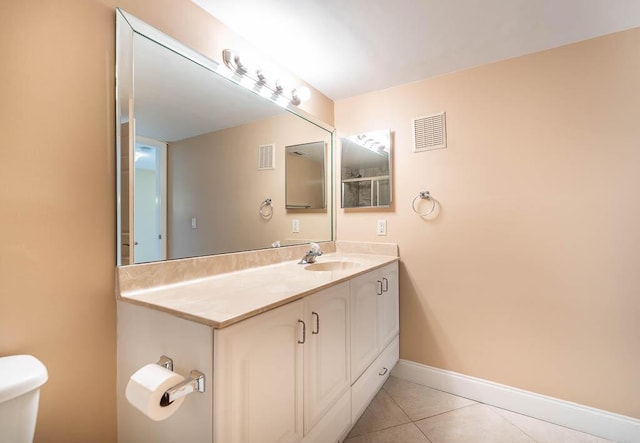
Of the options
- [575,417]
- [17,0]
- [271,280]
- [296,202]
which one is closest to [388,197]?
[296,202]

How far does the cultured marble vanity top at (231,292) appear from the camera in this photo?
0.84 m

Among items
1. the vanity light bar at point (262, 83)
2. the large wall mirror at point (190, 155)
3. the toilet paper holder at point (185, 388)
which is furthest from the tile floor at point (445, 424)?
the vanity light bar at point (262, 83)

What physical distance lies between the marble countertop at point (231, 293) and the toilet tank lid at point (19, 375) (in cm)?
27

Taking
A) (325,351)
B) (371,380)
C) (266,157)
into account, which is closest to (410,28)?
(266,157)

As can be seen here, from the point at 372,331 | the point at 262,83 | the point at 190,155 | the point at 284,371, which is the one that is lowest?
the point at 372,331

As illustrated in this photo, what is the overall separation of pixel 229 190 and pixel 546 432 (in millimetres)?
2149

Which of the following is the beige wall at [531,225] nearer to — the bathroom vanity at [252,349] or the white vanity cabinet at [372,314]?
the white vanity cabinet at [372,314]

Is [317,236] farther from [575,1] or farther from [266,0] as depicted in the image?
[575,1]

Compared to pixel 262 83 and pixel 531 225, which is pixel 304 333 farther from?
pixel 531 225

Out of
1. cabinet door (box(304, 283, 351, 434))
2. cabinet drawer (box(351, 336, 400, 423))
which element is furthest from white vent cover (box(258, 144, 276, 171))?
cabinet drawer (box(351, 336, 400, 423))

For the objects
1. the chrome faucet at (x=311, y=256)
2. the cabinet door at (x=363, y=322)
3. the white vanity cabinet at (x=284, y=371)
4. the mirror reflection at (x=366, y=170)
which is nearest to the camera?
the white vanity cabinet at (x=284, y=371)

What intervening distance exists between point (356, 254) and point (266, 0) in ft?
5.43

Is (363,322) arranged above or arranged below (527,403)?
above

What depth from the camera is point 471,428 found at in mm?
1517
